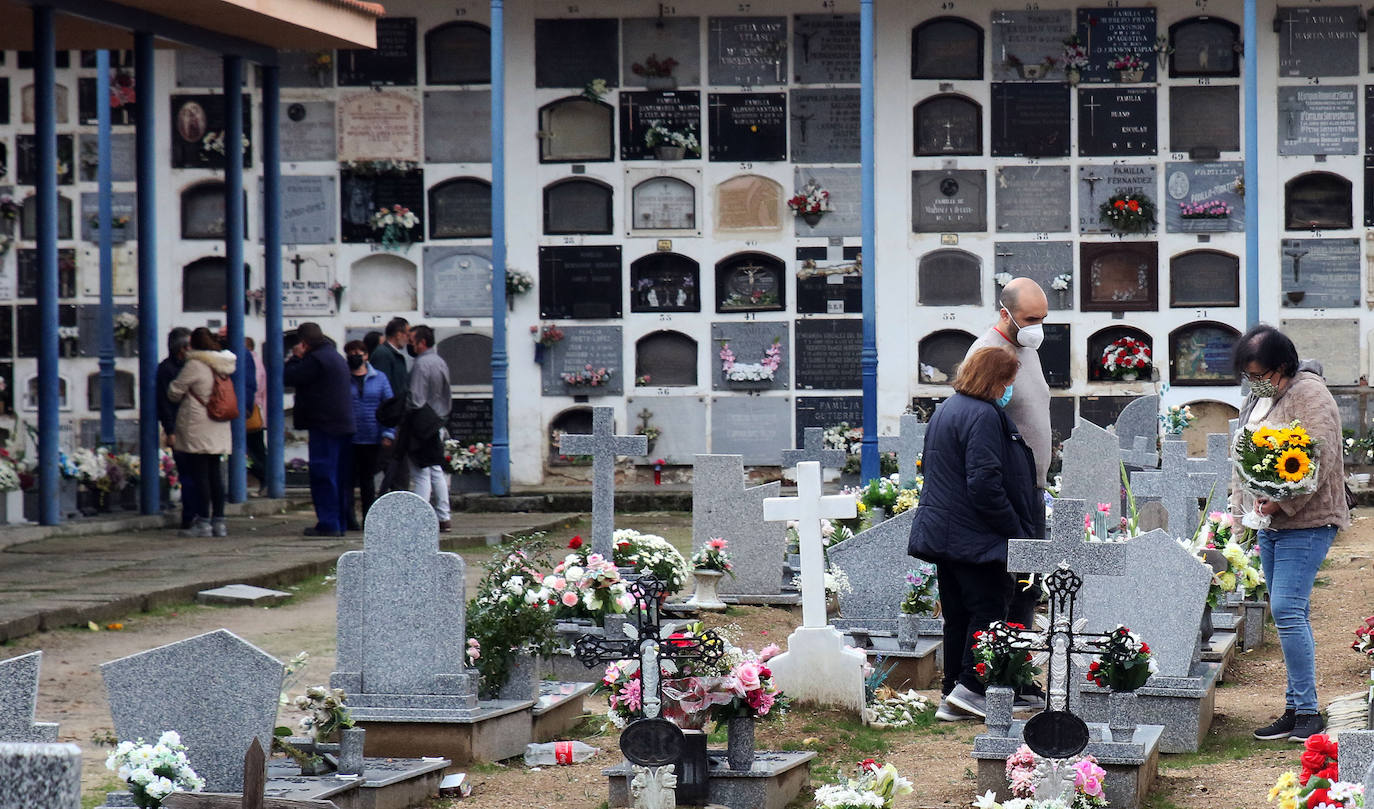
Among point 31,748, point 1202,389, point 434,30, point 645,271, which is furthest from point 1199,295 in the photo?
point 31,748

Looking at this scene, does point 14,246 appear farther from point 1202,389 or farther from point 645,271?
point 1202,389

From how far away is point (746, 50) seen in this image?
14383mm

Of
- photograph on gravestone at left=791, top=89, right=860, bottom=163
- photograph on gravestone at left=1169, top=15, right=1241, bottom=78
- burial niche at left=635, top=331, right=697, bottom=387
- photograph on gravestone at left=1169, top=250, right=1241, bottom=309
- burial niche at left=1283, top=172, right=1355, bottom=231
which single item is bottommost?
burial niche at left=635, top=331, right=697, bottom=387

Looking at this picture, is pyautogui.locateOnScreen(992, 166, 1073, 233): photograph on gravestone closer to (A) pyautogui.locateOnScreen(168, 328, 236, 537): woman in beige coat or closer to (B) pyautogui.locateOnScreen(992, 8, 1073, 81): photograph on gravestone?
(B) pyautogui.locateOnScreen(992, 8, 1073, 81): photograph on gravestone

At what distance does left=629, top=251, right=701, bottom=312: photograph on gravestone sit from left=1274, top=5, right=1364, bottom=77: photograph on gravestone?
5292 millimetres

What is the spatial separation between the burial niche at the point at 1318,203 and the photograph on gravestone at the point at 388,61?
7593 millimetres

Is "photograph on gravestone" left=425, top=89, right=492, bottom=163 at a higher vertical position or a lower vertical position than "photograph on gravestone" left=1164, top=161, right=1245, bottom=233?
higher

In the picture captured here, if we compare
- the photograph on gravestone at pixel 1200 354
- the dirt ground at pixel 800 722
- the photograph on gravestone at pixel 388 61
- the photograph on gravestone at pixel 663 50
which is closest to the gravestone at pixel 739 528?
the dirt ground at pixel 800 722

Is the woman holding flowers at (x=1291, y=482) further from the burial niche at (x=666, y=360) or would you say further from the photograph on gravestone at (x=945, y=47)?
the photograph on gravestone at (x=945, y=47)

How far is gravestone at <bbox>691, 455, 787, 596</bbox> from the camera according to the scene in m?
8.14

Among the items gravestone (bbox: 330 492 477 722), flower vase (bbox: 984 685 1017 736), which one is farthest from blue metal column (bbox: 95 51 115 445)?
flower vase (bbox: 984 685 1017 736)

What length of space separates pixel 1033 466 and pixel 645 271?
9.13m

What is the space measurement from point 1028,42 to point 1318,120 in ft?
8.27

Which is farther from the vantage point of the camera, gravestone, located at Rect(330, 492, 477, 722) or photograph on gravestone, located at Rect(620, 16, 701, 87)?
photograph on gravestone, located at Rect(620, 16, 701, 87)
